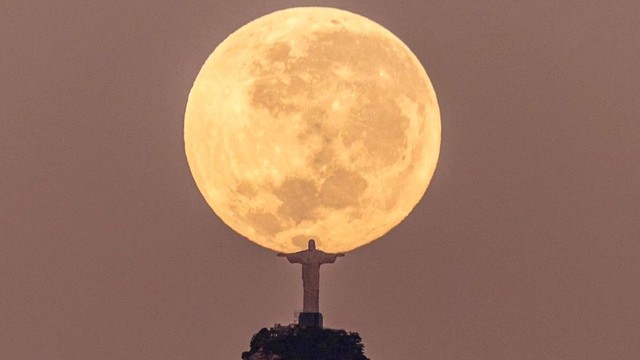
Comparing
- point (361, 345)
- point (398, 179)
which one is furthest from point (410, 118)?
point (361, 345)

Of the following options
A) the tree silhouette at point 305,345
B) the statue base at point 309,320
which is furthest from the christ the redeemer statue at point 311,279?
the tree silhouette at point 305,345

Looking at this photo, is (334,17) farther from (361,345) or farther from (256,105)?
(361,345)

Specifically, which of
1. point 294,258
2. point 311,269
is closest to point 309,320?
point 311,269

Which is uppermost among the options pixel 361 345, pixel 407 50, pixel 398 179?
pixel 407 50

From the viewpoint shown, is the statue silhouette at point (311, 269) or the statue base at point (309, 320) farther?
the statue base at point (309, 320)

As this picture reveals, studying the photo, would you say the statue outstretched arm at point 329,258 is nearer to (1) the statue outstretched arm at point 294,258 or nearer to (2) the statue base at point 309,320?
(1) the statue outstretched arm at point 294,258

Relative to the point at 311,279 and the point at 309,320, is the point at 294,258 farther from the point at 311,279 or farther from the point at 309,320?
the point at 309,320

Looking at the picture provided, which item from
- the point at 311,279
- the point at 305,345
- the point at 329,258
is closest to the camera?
the point at 305,345
